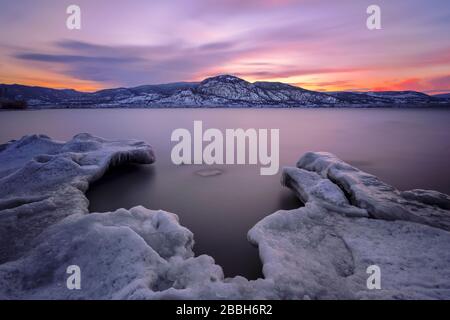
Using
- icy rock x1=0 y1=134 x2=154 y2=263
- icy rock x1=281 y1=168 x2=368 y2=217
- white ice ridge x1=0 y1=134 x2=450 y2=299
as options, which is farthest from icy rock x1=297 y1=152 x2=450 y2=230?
icy rock x1=0 y1=134 x2=154 y2=263

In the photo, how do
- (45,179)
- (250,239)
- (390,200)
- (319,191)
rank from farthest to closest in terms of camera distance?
1. (45,179)
2. (319,191)
3. (390,200)
4. (250,239)

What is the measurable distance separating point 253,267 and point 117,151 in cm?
844

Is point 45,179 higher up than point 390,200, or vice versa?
point 45,179

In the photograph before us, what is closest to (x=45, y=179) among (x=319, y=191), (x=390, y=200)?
(x=319, y=191)

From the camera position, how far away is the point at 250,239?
572 centimetres

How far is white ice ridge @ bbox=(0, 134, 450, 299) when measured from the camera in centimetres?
401

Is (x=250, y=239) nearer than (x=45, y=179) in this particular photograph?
Yes

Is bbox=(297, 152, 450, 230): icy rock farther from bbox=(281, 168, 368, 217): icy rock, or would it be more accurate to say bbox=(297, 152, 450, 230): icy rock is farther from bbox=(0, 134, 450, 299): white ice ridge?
bbox=(281, 168, 368, 217): icy rock

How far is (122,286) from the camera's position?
4012mm

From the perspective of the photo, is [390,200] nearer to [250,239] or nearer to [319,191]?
[319,191]

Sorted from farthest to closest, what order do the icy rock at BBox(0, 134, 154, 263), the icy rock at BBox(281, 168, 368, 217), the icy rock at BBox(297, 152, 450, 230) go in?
1. the icy rock at BBox(281, 168, 368, 217)
2. the icy rock at BBox(297, 152, 450, 230)
3. the icy rock at BBox(0, 134, 154, 263)
